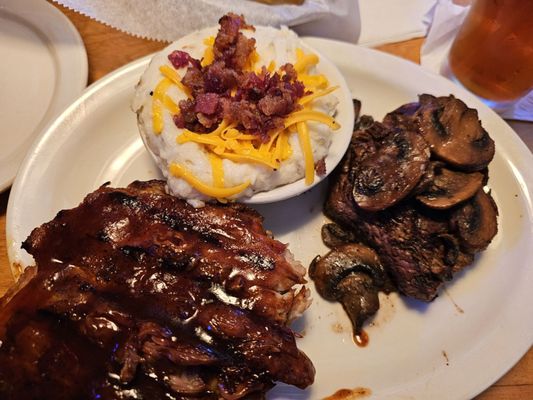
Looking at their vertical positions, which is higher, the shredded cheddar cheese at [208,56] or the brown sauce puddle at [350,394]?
the shredded cheddar cheese at [208,56]

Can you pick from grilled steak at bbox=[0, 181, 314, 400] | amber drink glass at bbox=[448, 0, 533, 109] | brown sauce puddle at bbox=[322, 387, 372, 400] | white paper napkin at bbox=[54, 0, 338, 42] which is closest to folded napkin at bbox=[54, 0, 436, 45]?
white paper napkin at bbox=[54, 0, 338, 42]

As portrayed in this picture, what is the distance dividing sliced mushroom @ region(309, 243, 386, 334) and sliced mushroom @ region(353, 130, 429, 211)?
1.20ft

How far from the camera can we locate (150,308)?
7.50 feet

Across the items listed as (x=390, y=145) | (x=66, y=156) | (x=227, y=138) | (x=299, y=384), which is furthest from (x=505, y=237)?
(x=66, y=156)

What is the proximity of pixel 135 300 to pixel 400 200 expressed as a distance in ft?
5.32

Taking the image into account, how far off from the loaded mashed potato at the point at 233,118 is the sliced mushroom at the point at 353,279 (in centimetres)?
57

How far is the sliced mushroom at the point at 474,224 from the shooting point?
8.95 feet

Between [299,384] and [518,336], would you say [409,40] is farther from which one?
[299,384]

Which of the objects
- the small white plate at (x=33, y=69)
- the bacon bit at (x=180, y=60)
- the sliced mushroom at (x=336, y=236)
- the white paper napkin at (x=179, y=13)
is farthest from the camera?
the white paper napkin at (x=179, y=13)

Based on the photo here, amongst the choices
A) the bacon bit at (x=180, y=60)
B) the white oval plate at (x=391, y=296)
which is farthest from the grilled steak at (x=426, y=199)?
the bacon bit at (x=180, y=60)

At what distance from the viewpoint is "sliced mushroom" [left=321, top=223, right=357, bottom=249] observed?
10.1 ft

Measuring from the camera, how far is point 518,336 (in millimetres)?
2699

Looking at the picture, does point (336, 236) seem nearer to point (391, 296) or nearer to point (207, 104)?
point (391, 296)

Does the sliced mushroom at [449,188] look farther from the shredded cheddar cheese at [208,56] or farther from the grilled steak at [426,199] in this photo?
the shredded cheddar cheese at [208,56]
